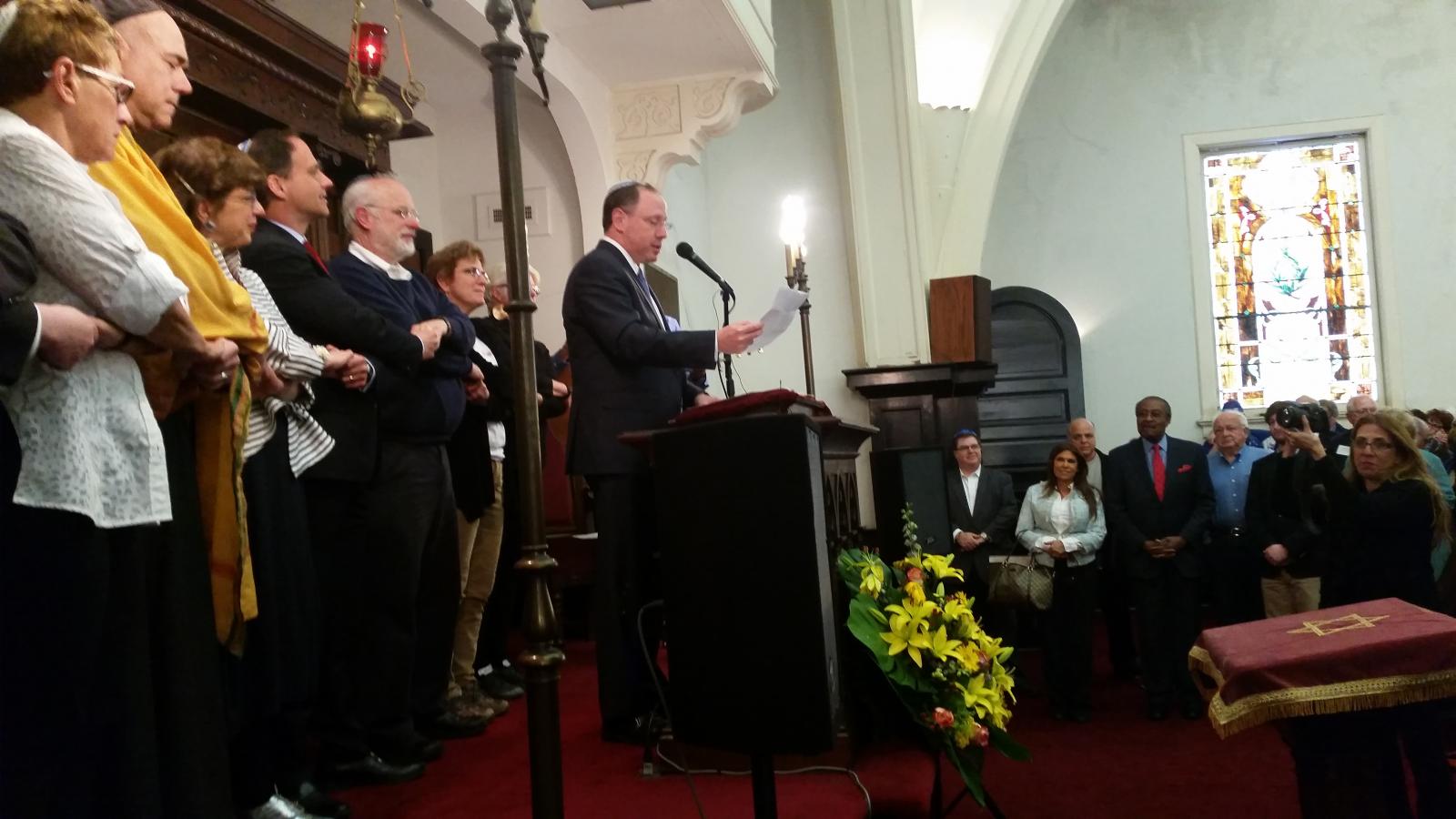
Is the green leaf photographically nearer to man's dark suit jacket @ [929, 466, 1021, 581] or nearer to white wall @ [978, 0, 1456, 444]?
man's dark suit jacket @ [929, 466, 1021, 581]

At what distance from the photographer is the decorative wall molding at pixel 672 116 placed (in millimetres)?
5160

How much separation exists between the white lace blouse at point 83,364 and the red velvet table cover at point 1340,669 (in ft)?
7.58

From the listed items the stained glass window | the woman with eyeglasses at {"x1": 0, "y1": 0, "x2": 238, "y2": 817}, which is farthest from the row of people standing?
the stained glass window

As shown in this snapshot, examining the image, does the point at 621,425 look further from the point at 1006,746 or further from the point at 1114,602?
the point at 1114,602

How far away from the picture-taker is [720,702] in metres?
1.90

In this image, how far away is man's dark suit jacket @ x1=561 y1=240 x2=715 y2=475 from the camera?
275 centimetres

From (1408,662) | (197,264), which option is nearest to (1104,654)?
(1408,662)

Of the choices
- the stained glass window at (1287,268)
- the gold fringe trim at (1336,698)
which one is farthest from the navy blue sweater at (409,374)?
the stained glass window at (1287,268)

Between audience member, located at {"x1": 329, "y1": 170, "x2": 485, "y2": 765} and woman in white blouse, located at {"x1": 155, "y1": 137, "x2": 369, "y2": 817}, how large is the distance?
0.29m

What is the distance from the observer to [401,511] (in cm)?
249

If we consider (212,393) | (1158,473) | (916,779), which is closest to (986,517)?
(1158,473)

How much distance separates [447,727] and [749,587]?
1.42m

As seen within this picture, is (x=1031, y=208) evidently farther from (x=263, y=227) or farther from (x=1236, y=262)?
(x=263, y=227)

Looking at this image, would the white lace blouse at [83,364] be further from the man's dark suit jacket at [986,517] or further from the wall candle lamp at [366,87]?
the man's dark suit jacket at [986,517]
